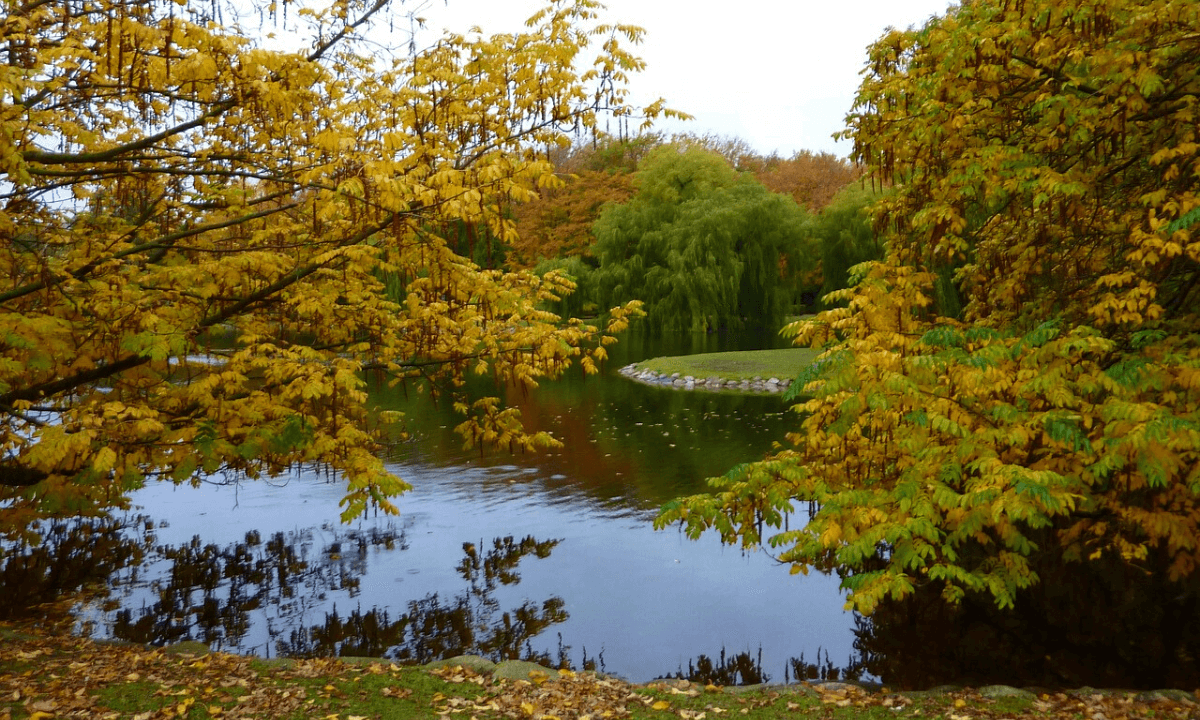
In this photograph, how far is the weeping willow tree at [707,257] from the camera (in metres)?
38.2

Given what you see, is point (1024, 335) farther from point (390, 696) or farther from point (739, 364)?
point (739, 364)

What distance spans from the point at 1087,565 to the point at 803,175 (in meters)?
59.7

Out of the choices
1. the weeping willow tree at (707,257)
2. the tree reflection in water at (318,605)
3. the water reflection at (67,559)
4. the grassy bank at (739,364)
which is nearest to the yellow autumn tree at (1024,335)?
the tree reflection in water at (318,605)

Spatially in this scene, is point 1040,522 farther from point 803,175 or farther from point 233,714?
point 803,175

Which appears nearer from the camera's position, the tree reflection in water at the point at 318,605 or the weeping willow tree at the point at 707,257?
the tree reflection in water at the point at 318,605

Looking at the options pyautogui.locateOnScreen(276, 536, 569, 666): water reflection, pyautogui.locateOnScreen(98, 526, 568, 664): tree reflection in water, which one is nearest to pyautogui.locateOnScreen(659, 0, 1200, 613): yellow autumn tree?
pyautogui.locateOnScreen(276, 536, 569, 666): water reflection

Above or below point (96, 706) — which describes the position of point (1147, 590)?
below

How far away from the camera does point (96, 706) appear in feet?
17.9

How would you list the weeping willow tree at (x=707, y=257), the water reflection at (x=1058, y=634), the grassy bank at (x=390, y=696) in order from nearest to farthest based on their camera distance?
the grassy bank at (x=390, y=696), the water reflection at (x=1058, y=634), the weeping willow tree at (x=707, y=257)

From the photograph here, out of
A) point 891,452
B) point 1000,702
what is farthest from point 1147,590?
point 891,452

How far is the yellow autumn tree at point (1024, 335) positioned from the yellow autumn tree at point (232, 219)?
8.66 feet

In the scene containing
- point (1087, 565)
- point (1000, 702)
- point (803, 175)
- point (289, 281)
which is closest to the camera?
point (1000, 702)

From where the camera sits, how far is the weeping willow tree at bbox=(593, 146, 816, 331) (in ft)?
125

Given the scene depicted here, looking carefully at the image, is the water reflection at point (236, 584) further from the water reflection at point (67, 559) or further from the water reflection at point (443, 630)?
the water reflection at point (443, 630)
